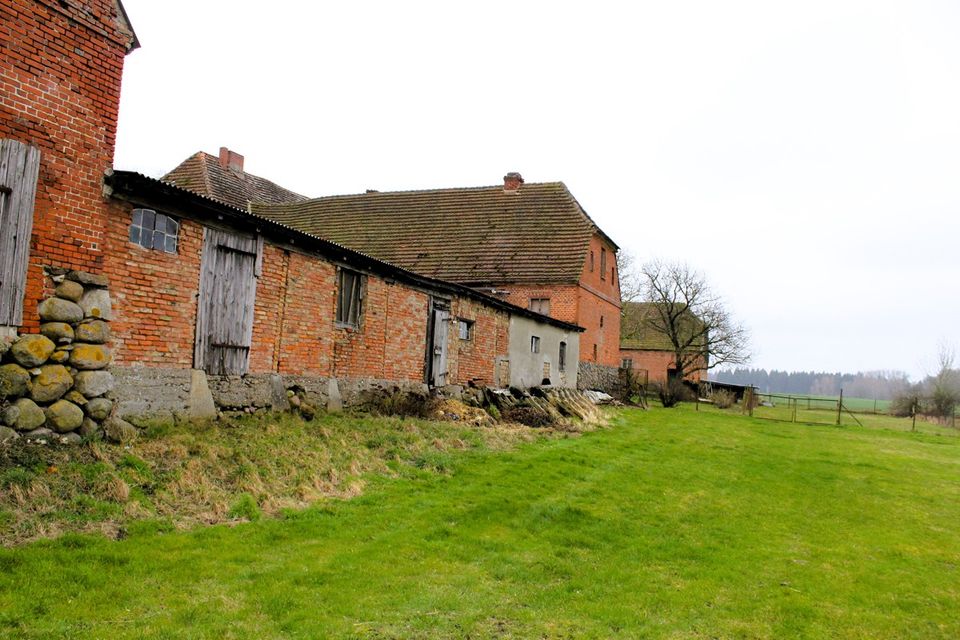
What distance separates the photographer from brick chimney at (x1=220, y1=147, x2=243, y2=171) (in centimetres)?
3156

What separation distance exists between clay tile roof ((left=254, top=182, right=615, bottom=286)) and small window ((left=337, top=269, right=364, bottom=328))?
14.4 m

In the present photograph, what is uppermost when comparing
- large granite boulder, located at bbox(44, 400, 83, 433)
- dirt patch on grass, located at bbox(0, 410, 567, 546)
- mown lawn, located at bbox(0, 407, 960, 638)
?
large granite boulder, located at bbox(44, 400, 83, 433)

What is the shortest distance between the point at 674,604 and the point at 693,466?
7.89 m

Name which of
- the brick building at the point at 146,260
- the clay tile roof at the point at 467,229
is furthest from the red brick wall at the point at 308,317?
the clay tile roof at the point at 467,229

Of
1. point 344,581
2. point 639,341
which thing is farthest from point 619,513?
point 639,341

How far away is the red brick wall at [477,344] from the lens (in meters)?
17.4

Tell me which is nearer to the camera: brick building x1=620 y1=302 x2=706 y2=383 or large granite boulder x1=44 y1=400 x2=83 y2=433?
large granite boulder x1=44 y1=400 x2=83 y2=433

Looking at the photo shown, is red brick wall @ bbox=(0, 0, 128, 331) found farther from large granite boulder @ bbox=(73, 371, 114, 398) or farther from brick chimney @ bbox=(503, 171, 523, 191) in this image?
brick chimney @ bbox=(503, 171, 523, 191)

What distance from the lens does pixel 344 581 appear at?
17.9 feet

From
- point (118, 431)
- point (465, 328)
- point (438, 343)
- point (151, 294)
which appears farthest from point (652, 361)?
point (118, 431)

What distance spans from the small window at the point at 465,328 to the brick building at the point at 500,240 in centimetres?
964

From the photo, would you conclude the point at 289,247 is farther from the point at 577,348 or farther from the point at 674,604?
the point at 577,348

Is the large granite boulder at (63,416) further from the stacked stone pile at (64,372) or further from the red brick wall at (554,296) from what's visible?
the red brick wall at (554,296)

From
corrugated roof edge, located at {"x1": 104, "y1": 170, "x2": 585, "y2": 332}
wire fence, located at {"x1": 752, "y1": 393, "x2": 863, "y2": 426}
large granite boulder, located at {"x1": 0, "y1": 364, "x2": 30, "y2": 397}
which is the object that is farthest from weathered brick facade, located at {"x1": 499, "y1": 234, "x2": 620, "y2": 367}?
large granite boulder, located at {"x1": 0, "y1": 364, "x2": 30, "y2": 397}
